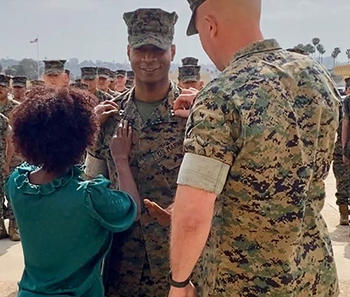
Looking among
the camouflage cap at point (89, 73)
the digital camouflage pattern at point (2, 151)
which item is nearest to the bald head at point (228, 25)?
the digital camouflage pattern at point (2, 151)

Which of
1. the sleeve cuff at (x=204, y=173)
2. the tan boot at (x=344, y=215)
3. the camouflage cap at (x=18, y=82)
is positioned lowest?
the tan boot at (x=344, y=215)

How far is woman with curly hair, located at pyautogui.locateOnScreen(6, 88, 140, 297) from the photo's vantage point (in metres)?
1.83

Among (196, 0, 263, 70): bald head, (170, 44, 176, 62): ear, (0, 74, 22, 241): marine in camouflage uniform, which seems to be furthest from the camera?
(0, 74, 22, 241): marine in camouflage uniform

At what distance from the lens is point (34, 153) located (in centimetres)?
188

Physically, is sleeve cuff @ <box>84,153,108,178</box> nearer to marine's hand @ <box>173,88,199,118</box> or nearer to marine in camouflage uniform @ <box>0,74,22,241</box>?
marine's hand @ <box>173,88,199,118</box>

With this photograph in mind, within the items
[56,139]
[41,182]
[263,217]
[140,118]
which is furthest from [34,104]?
[263,217]

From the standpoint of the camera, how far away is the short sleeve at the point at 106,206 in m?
1.82

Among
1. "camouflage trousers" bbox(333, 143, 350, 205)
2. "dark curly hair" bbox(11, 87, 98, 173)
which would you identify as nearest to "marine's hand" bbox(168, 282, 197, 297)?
"dark curly hair" bbox(11, 87, 98, 173)

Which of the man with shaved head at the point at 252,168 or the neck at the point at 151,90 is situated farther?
the neck at the point at 151,90

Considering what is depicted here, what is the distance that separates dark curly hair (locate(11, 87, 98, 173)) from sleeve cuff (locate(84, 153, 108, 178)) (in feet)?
1.62

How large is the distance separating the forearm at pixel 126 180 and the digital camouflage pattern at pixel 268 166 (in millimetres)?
533

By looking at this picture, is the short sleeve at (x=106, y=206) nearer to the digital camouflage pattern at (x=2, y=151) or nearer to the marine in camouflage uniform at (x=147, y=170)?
the marine in camouflage uniform at (x=147, y=170)

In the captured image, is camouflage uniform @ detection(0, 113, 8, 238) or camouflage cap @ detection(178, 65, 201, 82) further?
camouflage cap @ detection(178, 65, 201, 82)

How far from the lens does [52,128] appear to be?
1862 millimetres
